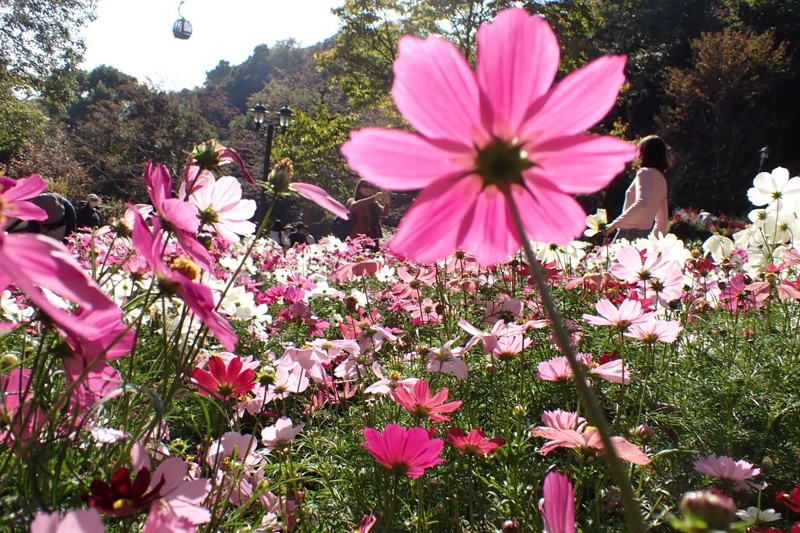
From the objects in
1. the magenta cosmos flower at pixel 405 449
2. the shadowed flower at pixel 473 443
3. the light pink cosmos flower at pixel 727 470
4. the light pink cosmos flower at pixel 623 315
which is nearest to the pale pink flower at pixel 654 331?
the light pink cosmos flower at pixel 623 315

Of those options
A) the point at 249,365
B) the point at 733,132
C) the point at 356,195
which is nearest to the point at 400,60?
the point at 249,365

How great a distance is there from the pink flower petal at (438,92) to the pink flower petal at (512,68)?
0.04 ft

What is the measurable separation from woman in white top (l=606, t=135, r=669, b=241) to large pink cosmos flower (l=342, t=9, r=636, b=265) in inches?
127

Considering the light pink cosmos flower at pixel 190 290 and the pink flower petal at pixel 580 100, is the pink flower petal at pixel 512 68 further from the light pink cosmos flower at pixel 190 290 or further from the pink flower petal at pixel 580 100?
the light pink cosmos flower at pixel 190 290

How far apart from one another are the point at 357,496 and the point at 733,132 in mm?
18016

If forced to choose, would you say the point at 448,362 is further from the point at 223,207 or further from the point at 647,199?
the point at 647,199

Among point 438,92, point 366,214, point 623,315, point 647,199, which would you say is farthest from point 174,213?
point 366,214

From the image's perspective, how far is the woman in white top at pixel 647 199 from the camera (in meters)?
3.59

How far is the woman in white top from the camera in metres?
3.59

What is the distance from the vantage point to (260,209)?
558 inches

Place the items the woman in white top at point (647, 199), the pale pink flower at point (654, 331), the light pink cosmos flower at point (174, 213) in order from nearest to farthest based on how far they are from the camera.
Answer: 1. the light pink cosmos flower at point (174, 213)
2. the pale pink flower at point (654, 331)
3. the woman in white top at point (647, 199)

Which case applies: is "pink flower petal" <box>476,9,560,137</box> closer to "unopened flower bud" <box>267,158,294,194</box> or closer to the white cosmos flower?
"unopened flower bud" <box>267,158,294,194</box>

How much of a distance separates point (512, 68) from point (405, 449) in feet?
1.94

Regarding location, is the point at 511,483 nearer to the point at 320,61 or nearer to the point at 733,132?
the point at 733,132
